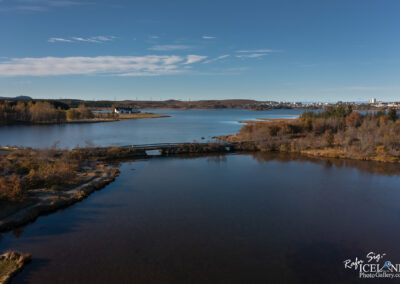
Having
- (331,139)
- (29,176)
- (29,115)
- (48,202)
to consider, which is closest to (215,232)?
(48,202)

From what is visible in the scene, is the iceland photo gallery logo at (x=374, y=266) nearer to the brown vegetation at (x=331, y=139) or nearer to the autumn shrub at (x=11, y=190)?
the autumn shrub at (x=11, y=190)

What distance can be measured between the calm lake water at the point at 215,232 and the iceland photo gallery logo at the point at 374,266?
1.43ft

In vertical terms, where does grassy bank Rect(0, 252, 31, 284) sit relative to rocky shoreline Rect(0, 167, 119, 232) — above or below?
below

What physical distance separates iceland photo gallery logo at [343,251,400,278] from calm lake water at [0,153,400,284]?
0.43 meters

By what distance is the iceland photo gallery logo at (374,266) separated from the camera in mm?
11109

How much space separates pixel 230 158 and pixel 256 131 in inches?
550

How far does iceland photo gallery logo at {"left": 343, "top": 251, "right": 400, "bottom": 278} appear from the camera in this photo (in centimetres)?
1111

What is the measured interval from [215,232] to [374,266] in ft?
23.5

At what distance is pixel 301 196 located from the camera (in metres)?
20.1

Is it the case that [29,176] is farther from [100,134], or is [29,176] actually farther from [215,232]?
[100,134]

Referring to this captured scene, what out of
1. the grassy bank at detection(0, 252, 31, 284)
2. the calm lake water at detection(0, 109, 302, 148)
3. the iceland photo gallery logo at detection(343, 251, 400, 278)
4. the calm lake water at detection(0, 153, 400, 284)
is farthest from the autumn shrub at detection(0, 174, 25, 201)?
the iceland photo gallery logo at detection(343, 251, 400, 278)

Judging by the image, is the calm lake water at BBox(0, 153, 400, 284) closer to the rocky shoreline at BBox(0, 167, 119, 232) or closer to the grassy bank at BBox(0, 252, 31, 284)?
the grassy bank at BBox(0, 252, 31, 284)

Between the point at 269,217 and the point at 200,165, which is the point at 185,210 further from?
the point at 200,165

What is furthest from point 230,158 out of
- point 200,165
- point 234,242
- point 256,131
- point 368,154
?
point 234,242
